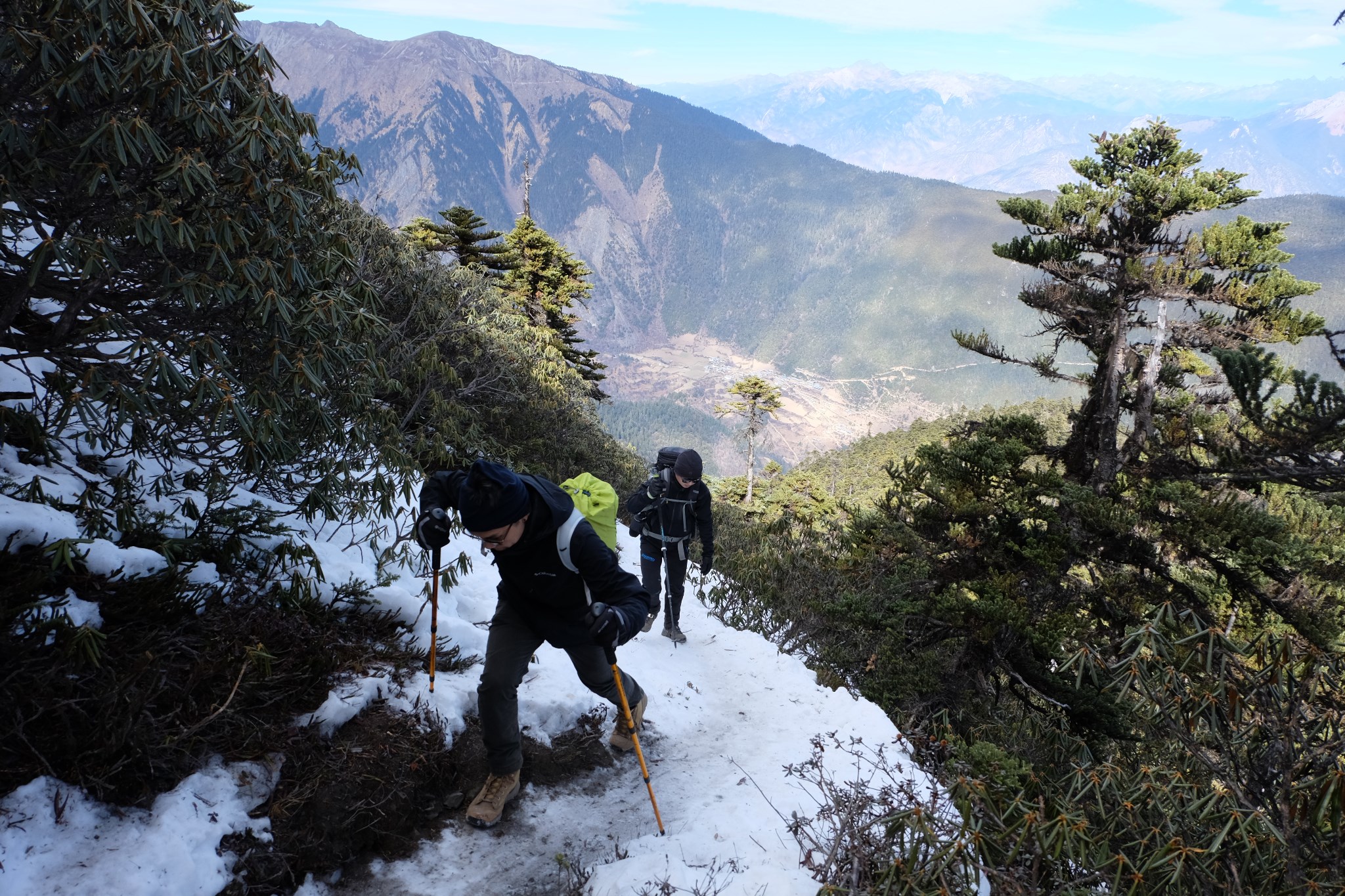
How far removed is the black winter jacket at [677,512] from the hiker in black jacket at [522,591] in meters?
3.02

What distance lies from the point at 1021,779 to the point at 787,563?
804 centimetres

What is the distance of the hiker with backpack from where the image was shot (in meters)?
7.02

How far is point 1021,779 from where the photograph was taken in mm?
4629

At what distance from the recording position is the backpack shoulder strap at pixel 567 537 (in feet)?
11.6

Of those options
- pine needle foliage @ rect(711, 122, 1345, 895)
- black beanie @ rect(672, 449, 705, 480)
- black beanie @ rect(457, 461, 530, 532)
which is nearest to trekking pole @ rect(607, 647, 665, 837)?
black beanie @ rect(457, 461, 530, 532)

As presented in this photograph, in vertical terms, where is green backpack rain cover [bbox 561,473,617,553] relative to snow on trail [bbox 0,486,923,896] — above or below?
above

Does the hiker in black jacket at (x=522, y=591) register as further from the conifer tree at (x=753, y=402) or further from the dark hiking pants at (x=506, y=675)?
the conifer tree at (x=753, y=402)

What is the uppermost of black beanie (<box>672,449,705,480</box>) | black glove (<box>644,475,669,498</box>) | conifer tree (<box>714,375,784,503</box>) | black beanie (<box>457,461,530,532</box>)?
black beanie (<box>457,461,530,532</box>)

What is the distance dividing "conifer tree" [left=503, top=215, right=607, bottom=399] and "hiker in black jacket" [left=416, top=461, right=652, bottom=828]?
81.1ft

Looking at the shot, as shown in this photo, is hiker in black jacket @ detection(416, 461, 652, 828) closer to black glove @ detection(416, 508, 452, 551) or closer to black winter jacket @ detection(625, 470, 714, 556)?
black glove @ detection(416, 508, 452, 551)

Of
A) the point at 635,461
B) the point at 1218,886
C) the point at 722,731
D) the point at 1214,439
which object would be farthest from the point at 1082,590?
the point at 635,461

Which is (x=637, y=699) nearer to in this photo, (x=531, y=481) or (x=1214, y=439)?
(x=531, y=481)

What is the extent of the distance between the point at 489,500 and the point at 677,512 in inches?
157

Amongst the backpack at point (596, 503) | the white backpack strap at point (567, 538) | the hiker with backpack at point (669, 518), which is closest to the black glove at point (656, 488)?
the hiker with backpack at point (669, 518)
